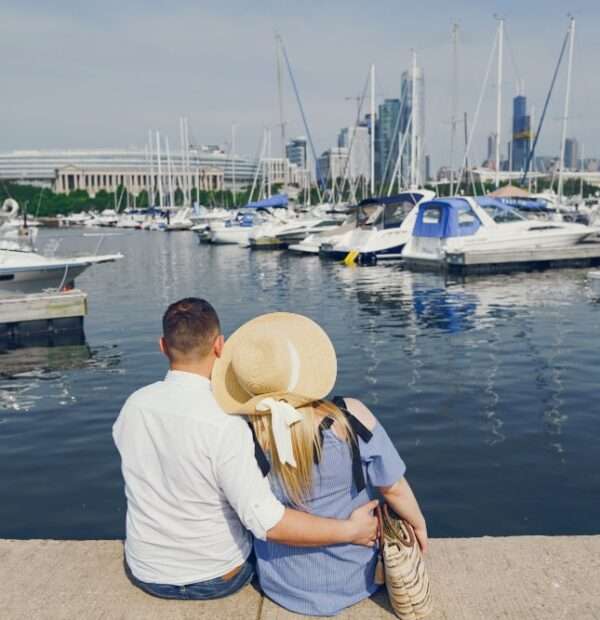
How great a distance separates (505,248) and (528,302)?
31.2ft

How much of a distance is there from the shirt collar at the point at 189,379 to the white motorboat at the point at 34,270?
1607 cm

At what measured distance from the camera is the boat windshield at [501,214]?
3044 centimetres

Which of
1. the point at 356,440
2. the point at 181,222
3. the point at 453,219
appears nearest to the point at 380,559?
the point at 356,440

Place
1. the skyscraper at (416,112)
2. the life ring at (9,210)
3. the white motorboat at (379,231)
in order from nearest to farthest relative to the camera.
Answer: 1. the life ring at (9,210)
2. the white motorboat at (379,231)
3. the skyscraper at (416,112)

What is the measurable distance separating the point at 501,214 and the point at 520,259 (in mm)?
2810

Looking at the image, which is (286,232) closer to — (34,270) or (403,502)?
(34,270)

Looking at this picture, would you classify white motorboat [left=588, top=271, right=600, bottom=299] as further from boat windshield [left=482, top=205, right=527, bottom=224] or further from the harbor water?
boat windshield [left=482, top=205, right=527, bottom=224]

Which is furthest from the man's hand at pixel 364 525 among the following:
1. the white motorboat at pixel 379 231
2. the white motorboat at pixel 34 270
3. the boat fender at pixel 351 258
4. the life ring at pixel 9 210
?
the white motorboat at pixel 379 231

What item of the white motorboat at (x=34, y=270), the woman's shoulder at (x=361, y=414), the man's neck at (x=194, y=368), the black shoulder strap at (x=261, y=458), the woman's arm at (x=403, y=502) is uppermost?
the man's neck at (x=194, y=368)

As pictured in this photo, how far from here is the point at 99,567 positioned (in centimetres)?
380

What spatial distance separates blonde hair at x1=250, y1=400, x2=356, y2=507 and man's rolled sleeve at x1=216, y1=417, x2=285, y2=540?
0.08 meters

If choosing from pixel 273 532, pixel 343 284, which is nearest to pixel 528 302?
pixel 343 284

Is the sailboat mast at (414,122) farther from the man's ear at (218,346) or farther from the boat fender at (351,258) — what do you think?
the man's ear at (218,346)

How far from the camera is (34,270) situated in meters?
18.3
